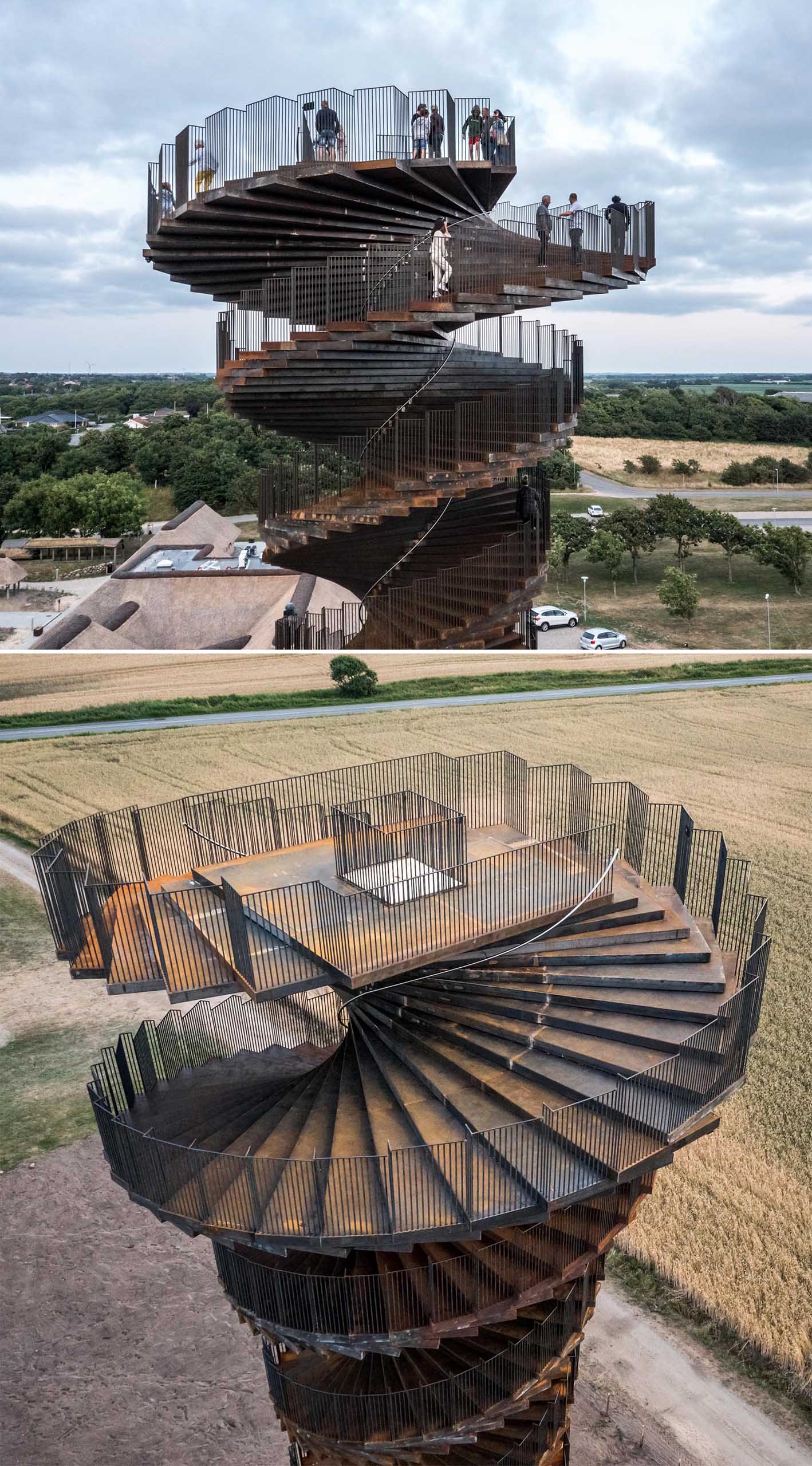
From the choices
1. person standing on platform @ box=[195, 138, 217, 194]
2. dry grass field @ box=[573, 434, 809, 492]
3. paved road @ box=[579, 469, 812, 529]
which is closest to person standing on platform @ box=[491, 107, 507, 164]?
person standing on platform @ box=[195, 138, 217, 194]

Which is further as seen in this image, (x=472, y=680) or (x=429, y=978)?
(x=472, y=680)

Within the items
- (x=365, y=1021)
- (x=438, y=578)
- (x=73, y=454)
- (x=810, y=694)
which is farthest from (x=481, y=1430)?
(x=73, y=454)

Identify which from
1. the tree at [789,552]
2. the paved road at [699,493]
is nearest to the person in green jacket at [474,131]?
the tree at [789,552]

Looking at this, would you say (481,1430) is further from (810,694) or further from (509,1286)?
(810,694)

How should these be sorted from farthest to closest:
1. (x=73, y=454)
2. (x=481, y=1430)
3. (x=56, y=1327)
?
(x=73, y=454), (x=56, y=1327), (x=481, y=1430)

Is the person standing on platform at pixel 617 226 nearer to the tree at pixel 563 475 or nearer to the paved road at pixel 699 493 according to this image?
the paved road at pixel 699 493

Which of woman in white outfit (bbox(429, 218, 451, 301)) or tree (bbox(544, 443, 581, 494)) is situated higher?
woman in white outfit (bbox(429, 218, 451, 301))

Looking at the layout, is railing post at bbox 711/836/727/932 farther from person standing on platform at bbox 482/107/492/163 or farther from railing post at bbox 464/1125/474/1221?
person standing on platform at bbox 482/107/492/163
